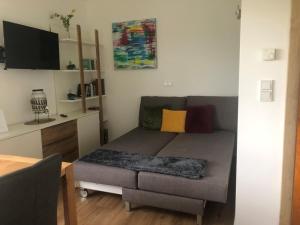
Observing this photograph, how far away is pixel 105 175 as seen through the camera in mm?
2350

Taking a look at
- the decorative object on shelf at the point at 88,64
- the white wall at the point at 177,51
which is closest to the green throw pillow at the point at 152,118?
the white wall at the point at 177,51

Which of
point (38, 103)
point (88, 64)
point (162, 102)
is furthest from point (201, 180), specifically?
point (88, 64)

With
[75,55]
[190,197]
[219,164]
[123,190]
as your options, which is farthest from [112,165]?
[75,55]

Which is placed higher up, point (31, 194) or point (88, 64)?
point (88, 64)

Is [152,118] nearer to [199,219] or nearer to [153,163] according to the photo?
[153,163]

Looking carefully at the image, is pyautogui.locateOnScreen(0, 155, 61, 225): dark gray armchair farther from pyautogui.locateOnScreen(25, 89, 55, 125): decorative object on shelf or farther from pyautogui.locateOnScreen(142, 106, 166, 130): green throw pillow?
pyautogui.locateOnScreen(142, 106, 166, 130): green throw pillow

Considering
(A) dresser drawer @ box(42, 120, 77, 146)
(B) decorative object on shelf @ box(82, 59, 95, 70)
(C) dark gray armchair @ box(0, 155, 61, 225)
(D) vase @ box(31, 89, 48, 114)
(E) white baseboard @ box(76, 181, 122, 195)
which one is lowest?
(E) white baseboard @ box(76, 181, 122, 195)

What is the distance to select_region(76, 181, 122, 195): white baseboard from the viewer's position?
2430mm

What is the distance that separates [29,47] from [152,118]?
6.09 ft

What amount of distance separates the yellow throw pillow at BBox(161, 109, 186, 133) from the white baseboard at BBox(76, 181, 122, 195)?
1.37 meters

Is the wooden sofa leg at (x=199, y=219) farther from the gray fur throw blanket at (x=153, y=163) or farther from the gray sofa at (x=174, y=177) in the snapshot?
the gray fur throw blanket at (x=153, y=163)

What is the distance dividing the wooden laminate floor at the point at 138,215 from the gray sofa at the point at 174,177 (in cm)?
13

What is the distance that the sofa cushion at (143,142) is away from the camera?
110 inches

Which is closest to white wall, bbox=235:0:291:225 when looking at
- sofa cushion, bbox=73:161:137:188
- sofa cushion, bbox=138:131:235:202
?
sofa cushion, bbox=138:131:235:202
